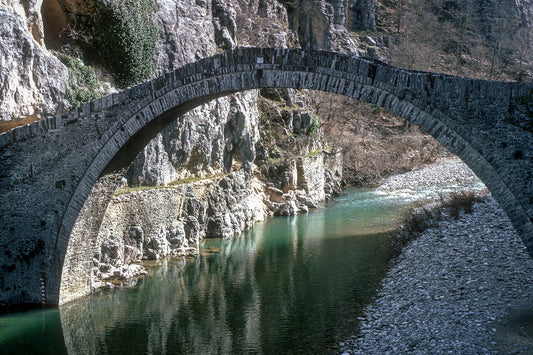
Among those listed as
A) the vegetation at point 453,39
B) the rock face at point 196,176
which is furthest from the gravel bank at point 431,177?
the vegetation at point 453,39

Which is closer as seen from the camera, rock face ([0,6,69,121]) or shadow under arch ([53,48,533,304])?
shadow under arch ([53,48,533,304])

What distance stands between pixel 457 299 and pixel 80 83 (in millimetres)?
12339

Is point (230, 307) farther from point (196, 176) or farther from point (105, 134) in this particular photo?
point (196, 176)

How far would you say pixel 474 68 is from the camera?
159 feet

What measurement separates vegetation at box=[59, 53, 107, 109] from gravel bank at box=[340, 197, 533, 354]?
10.4 metres

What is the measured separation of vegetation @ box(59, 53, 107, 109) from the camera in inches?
570

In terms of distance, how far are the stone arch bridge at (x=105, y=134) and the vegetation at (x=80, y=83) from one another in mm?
3460

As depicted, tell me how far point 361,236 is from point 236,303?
7801 millimetres

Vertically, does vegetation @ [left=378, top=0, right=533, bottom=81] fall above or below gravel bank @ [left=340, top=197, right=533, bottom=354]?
above

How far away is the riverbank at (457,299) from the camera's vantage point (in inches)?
314

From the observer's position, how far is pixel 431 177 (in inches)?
1320

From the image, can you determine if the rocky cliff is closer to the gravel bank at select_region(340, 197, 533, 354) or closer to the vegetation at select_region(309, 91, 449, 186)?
the vegetation at select_region(309, 91, 449, 186)

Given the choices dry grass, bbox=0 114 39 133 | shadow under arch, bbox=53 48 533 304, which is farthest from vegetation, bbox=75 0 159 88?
shadow under arch, bbox=53 48 533 304

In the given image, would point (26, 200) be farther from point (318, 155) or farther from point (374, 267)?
point (318, 155)
